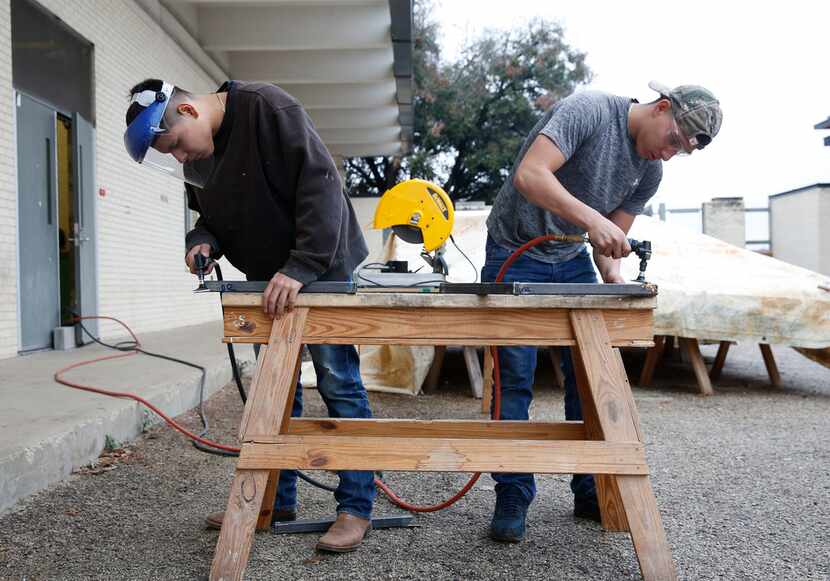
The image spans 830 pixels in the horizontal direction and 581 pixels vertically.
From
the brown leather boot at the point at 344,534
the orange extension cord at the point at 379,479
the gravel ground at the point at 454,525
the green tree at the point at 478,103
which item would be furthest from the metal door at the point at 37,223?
the green tree at the point at 478,103

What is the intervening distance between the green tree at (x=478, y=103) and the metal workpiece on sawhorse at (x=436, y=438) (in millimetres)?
20039

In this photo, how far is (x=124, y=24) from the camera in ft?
25.3

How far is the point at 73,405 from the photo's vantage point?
3814 millimetres

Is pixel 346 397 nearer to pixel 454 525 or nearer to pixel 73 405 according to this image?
pixel 454 525

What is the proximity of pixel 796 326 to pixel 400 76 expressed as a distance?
7401 millimetres

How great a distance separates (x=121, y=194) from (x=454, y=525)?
Answer: 6.26 metres

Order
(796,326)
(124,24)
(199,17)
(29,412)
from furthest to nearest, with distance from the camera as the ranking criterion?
(199,17)
(124,24)
(796,326)
(29,412)

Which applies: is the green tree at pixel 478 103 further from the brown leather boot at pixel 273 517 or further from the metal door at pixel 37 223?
the brown leather boot at pixel 273 517

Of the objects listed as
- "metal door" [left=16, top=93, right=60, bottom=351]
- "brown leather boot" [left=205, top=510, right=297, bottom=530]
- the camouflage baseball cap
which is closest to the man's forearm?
the camouflage baseball cap

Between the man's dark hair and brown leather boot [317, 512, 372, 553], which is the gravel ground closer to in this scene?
brown leather boot [317, 512, 372, 553]

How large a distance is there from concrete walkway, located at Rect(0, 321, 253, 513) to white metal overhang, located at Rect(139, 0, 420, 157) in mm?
4728

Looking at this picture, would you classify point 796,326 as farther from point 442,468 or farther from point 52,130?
point 52,130

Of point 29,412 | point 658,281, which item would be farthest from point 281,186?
point 658,281

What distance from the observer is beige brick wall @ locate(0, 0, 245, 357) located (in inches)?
222
